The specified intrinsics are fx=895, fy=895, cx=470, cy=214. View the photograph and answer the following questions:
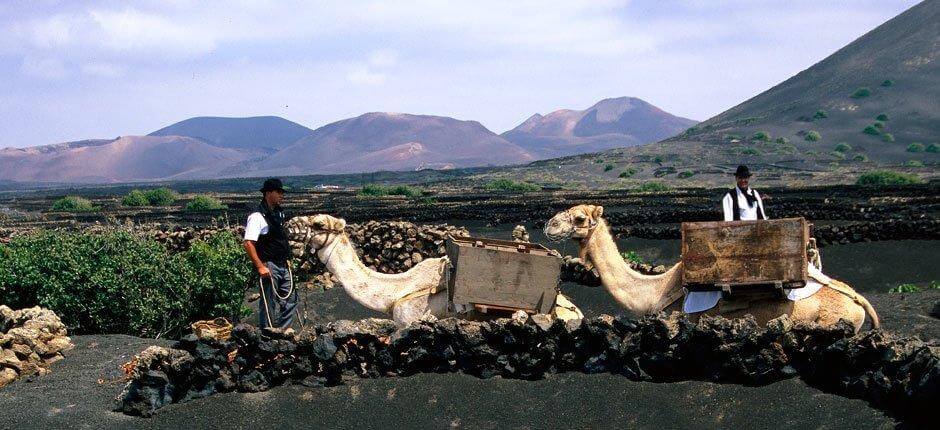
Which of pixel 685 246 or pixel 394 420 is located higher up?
pixel 685 246

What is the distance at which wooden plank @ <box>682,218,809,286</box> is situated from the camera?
8984 mm

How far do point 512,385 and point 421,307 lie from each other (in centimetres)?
221

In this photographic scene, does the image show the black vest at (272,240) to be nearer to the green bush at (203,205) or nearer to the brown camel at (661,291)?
the brown camel at (661,291)

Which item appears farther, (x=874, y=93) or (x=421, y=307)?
(x=874, y=93)

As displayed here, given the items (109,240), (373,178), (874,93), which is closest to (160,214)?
(109,240)

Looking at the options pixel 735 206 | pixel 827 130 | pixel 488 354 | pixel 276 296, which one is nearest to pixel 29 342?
pixel 276 296

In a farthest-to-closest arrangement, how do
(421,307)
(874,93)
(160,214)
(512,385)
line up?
(874,93)
(160,214)
(421,307)
(512,385)

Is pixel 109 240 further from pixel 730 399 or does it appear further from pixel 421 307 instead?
pixel 730 399

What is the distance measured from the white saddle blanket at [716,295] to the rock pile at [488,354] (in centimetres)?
88

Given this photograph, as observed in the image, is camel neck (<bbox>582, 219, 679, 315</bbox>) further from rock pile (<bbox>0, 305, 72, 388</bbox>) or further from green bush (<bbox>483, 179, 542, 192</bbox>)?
green bush (<bbox>483, 179, 542, 192</bbox>)

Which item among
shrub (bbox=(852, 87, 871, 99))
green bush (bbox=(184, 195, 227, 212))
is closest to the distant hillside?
shrub (bbox=(852, 87, 871, 99))

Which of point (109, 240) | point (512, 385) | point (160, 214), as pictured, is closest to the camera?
point (512, 385)

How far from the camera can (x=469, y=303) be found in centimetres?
1006

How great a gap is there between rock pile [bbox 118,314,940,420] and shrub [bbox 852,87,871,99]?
464 feet
